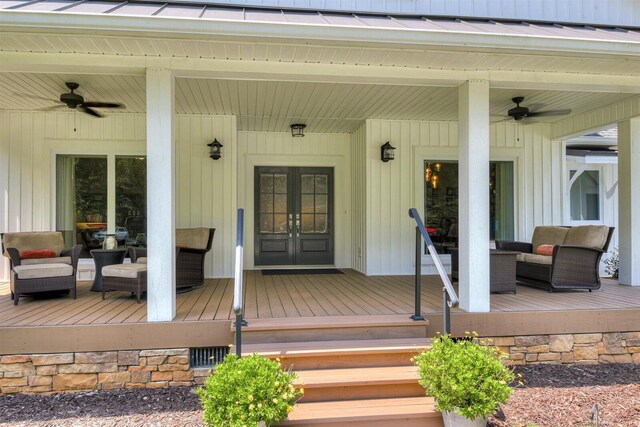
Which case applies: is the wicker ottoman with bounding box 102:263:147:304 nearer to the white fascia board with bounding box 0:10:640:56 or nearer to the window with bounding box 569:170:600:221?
the white fascia board with bounding box 0:10:640:56

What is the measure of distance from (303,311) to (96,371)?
190 cm

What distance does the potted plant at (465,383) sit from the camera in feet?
8.84

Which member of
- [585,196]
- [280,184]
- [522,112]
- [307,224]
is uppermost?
[522,112]

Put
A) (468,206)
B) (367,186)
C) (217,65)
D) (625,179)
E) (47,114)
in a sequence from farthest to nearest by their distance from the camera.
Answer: (367,186) < (47,114) < (625,179) < (468,206) < (217,65)

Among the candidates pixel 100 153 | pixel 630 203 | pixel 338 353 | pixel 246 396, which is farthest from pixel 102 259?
pixel 630 203

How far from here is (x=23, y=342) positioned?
3652mm

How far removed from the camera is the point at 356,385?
10.4 ft

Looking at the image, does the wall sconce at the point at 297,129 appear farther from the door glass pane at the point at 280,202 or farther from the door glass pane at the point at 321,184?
the door glass pane at the point at 280,202

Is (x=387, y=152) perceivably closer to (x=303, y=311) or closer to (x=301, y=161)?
(x=301, y=161)

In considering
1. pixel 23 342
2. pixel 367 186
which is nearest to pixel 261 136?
pixel 367 186

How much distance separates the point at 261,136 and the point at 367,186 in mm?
2188

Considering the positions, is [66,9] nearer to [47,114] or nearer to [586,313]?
[47,114]

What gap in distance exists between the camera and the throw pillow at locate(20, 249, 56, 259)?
17.8 feet

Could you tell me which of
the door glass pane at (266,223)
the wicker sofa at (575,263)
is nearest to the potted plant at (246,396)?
the wicker sofa at (575,263)
